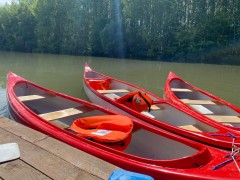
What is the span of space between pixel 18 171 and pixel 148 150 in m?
1.61

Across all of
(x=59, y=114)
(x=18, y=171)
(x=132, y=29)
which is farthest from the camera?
(x=132, y=29)

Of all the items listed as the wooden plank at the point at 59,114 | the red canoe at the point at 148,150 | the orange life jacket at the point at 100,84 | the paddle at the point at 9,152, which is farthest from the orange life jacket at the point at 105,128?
the orange life jacket at the point at 100,84

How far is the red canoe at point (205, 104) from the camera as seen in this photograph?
4.36 metres

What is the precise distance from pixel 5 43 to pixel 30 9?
587cm

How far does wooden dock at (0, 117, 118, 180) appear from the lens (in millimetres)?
1977

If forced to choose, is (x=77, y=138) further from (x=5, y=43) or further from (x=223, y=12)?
(x=5, y=43)

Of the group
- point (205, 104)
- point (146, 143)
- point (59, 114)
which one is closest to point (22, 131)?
point (59, 114)

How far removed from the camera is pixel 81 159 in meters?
2.21

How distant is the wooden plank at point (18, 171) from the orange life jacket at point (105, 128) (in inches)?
35.1

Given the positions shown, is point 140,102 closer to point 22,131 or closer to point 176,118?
point 176,118

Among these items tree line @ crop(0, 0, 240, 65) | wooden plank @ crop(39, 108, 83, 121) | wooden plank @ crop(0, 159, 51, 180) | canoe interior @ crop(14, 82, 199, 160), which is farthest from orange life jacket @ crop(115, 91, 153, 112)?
tree line @ crop(0, 0, 240, 65)

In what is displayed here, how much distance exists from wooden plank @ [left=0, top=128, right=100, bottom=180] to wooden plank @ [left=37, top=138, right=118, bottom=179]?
1.8 inches

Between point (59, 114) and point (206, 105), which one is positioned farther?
point (206, 105)

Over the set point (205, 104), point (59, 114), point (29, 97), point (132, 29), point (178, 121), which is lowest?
point (178, 121)
